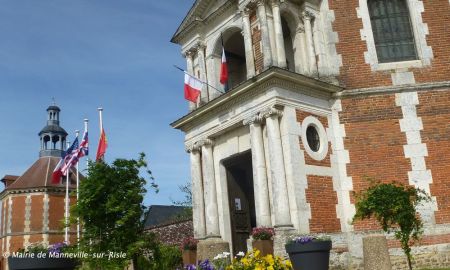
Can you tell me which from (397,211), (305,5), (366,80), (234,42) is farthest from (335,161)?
(234,42)

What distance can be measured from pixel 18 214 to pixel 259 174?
32.7 m

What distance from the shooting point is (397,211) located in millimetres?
10547

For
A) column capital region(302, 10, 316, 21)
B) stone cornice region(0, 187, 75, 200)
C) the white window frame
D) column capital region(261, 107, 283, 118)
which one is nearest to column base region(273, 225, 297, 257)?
column capital region(261, 107, 283, 118)

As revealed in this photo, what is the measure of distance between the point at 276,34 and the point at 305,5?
6.26ft

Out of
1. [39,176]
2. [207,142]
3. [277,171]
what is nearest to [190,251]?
[207,142]

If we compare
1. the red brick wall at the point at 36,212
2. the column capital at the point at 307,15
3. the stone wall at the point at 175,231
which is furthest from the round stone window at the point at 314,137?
the red brick wall at the point at 36,212

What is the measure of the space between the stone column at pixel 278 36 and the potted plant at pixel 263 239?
15.5 feet

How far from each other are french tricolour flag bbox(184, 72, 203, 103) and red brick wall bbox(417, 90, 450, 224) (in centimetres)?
683

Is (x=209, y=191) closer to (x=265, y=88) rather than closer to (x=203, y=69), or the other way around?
(x=265, y=88)

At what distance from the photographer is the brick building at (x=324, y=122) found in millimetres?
13133

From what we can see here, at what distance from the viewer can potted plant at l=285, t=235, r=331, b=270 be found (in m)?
7.79

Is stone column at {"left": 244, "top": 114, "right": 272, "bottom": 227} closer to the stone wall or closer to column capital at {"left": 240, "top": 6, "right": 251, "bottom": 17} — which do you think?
column capital at {"left": 240, "top": 6, "right": 251, "bottom": 17}

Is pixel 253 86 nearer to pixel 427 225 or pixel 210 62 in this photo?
pixel 210 62

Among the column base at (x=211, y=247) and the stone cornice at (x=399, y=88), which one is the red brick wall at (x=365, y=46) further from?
the column base at (x=211, y=247)
